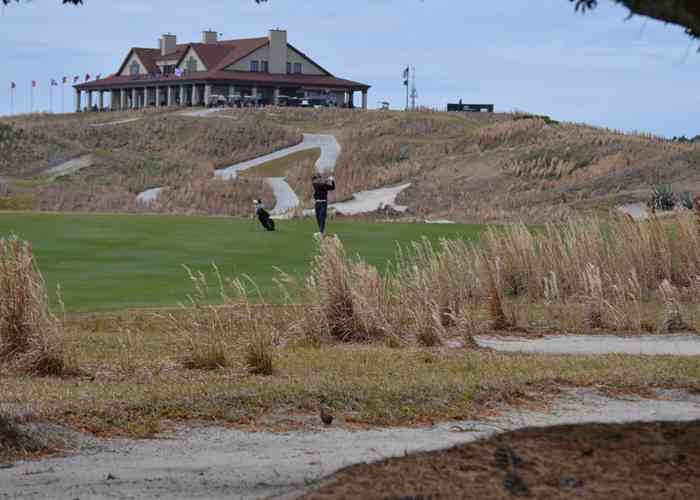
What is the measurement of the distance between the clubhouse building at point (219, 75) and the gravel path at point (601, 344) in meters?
90.4

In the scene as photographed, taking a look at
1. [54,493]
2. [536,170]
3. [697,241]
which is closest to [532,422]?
[54,493]

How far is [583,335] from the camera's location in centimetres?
1772

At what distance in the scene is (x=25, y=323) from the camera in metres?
12.8

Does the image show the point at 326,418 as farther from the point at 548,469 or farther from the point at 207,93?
the point at 207,93

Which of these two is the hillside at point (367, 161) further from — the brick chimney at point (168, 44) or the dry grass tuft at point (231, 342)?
the dry grass tuft at point (231, 342)

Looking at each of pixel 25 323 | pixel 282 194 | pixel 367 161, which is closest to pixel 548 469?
pixel 25 323

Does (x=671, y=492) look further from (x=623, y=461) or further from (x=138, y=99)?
(x=138, y=99)

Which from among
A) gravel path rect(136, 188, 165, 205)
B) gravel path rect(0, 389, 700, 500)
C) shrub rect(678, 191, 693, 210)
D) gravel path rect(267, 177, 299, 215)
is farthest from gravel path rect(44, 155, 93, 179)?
gravel path rect(0, 389, 700, 500)

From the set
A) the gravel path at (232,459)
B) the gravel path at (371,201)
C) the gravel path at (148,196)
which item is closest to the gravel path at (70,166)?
the gravel path at (148,196)

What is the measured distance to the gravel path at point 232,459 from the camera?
26.0ft

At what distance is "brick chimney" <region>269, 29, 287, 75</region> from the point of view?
360 feet

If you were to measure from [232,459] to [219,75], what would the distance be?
3886 inches

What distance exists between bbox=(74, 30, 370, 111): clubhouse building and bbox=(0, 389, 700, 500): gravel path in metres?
97.0

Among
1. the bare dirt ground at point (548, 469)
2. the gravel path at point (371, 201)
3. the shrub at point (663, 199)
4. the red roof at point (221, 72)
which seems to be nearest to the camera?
the bare dirt ground at point (548, 469)
